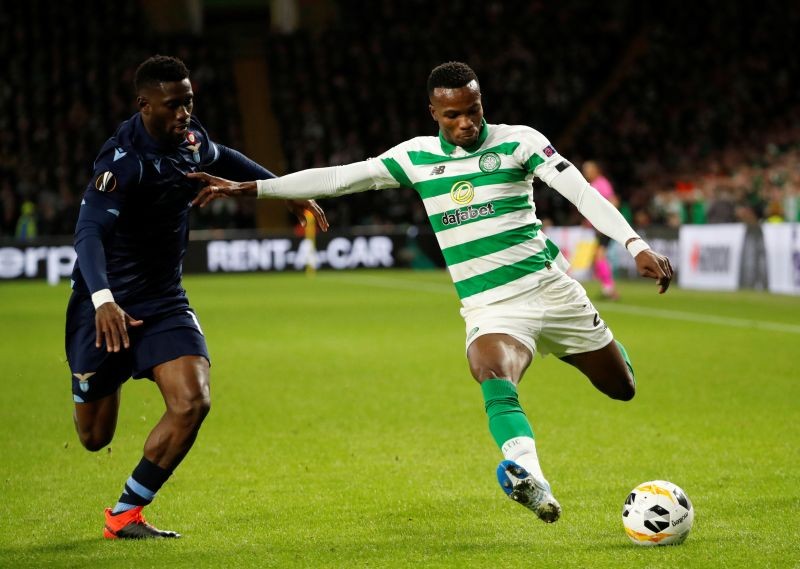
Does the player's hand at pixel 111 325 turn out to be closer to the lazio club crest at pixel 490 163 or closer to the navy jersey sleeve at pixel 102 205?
the navy jersey sleeve at pixel 102 205

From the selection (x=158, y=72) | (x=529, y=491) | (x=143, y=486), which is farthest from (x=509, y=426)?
(x=158, y=72)

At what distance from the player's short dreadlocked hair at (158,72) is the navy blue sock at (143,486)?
1635 mm

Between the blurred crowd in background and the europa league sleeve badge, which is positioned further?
the blurred crowd in background

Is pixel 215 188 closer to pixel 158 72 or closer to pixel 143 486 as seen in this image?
pixel 158 72

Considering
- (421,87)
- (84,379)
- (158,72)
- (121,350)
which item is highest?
(421,87)

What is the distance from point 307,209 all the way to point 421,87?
100 feet

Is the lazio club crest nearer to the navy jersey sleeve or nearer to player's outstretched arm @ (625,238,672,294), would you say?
player's outstretched arm @ (625,238,672,294)

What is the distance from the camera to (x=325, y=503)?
605 centimetres

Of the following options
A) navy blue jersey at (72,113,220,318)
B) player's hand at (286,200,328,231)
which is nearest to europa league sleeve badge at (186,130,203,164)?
navy blue jersey at (72,113,220,318)

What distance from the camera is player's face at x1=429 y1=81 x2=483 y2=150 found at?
210 inches

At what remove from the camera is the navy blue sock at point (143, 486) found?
5.41 meters

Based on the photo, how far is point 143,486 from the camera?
5.41 metres

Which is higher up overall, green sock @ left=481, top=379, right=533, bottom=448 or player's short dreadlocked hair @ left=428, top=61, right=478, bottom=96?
player's short dreadlocked hair @ left=428, top=61, right=478, bottom=96

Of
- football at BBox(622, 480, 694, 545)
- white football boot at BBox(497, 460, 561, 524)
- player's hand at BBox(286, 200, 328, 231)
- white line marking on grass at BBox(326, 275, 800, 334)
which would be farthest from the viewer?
white line marking on grass at BBox(326, 275, 800, 334)
